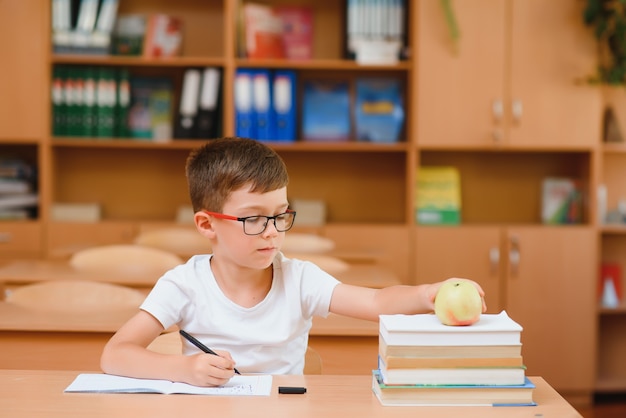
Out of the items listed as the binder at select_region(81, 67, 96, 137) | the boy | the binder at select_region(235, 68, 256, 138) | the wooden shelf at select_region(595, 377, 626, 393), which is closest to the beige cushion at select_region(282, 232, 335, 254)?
the binder at select_region(235, 68, 256, 138)

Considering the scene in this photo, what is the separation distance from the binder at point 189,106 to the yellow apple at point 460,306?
310 cm

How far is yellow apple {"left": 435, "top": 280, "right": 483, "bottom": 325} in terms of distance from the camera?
4.42 ft

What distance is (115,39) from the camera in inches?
175

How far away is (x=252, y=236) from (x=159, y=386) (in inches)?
13.5

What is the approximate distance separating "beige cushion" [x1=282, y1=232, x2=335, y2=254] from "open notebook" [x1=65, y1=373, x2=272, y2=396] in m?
2.36

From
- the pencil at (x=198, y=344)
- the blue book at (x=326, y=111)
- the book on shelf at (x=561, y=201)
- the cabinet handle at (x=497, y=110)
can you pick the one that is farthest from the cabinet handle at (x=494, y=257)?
the pencil at (x=198, y=344)

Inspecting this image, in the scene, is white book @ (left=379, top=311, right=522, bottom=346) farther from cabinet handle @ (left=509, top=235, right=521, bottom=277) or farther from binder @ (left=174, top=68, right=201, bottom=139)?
binder @ (left=174, top=68, right=201, bottom=139)

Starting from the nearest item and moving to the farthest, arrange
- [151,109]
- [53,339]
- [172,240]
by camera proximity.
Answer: [53,339] → [172,240] → [151,109]

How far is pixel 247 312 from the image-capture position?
1.71 meters

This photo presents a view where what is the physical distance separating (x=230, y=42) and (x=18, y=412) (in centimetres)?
312

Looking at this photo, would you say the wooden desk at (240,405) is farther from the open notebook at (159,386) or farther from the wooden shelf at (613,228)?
the wooden shelf at (613,228)

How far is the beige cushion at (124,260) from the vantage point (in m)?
3.33

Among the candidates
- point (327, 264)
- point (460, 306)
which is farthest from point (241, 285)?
point (327, 264)

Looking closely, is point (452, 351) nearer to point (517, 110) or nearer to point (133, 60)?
point (517, 110)
